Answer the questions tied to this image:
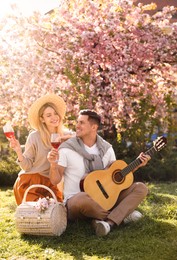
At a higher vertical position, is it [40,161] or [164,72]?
[164,72]

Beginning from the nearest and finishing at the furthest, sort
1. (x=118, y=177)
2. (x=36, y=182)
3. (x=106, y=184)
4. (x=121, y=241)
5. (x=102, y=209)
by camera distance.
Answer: (x=121, y=241), (x=102, y=209), (x=106, y=184), (x=118, y=177), (x=36, y=182)

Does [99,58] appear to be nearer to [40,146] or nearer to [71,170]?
[40,146]

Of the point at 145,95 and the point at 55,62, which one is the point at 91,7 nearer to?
the point at 55,62

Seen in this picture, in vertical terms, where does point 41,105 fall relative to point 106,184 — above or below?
above

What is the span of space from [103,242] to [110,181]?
822 millimetres

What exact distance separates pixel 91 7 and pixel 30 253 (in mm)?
6621

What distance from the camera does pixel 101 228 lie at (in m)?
5.22

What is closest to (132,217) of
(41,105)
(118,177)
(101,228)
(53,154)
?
(118,177)

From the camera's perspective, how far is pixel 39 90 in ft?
35.1

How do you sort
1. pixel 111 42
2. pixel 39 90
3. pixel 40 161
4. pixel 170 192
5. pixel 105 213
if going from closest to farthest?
pixel 105 213, pixel 40 161, pixel 170 192, pixel 111 42, pixel 39 90

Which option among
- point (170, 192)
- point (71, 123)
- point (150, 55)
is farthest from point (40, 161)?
point (150, 55)

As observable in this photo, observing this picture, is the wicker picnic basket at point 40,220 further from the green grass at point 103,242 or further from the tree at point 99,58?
the tree at point 99,58

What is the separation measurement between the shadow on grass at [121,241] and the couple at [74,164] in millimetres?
132

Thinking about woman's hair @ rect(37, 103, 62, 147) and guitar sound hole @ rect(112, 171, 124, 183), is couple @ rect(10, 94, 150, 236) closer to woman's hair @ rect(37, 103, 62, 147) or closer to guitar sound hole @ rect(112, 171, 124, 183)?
woman's hair @ rect(37, 103, 62, 147)
